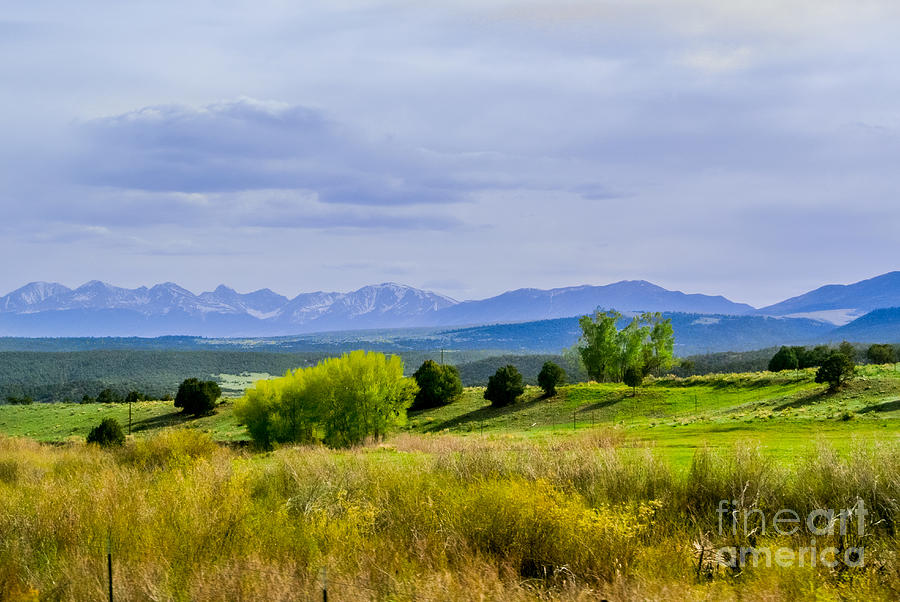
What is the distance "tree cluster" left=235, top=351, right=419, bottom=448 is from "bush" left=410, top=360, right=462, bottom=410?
15644 millimetres

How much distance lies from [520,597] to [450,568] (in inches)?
81.5

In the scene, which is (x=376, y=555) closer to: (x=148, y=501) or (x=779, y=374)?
(x=148, y=501)

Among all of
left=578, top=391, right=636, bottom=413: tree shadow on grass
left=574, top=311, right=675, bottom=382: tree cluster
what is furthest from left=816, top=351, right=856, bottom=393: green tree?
left=574, top=311, right=675, bottom=382: tree cluster

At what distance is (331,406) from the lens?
172 ft

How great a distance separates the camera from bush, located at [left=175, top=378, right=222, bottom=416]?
238ft

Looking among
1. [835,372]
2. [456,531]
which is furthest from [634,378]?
[456,531]

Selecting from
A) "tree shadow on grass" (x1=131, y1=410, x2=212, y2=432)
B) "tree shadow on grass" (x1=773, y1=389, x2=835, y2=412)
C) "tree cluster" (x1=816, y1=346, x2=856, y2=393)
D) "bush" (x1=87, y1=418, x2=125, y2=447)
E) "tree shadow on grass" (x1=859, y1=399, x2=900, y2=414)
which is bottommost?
"tree shadow on grass" (x1=131, y1=410, x2=212, y2=432)

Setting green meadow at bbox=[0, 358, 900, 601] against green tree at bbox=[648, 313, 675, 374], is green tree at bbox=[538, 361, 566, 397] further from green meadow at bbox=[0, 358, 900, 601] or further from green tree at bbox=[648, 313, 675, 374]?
green meadow at bbox=[0, 358, 900, 601]

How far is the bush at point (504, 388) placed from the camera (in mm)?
64625

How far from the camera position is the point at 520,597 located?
1160 cm

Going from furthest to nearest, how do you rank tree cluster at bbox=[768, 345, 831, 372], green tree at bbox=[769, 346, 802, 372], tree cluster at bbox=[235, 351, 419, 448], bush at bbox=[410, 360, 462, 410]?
1. green tree at bbox=[769, 346, 802, 372]
2. tree cluster at bbox=[768, 345, 831, 372]
3. bush at bbox=[410, 360, 462, 410]
4. tree cluster at bbox=[235, 351, 419, 448]

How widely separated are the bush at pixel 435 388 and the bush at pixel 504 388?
5884 mm

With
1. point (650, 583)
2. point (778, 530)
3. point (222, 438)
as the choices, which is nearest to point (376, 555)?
point (650, 583)

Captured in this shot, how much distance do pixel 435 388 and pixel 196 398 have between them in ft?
78.9
